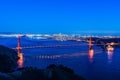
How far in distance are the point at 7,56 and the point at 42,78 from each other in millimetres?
3900

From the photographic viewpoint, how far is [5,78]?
12.3 m

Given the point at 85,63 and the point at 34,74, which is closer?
the point at 34,74

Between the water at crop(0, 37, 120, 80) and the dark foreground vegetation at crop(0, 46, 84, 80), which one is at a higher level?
the dark foreground vegetation at crop(0, 46, 84, 80)

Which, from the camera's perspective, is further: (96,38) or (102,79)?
(96,38)

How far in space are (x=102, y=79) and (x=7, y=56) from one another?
7.86 m

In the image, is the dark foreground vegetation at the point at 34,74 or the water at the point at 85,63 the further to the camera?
the water at the point at 85,63

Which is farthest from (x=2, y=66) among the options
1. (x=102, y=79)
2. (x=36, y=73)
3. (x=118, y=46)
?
(x=118, y=46)

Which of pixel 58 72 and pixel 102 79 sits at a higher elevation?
pixel 58 72

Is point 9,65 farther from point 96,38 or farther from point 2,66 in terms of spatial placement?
point 96,38

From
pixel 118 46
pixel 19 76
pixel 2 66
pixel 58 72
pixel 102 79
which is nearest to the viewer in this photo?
pixel 19 76

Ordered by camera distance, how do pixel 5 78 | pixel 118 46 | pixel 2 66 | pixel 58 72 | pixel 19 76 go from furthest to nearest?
pixel 118 46 → pixel 2 66 → pixel 58 72 → pixel 19 76 → pixel 5 78

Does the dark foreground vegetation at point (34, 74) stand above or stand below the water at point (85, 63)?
above

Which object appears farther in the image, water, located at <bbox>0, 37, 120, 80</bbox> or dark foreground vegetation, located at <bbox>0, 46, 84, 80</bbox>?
water, located at <bbox>0, 37, 120, 80</bbox>

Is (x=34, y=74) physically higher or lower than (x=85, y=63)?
higher
